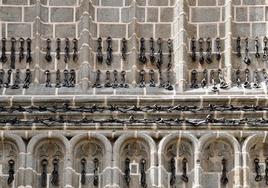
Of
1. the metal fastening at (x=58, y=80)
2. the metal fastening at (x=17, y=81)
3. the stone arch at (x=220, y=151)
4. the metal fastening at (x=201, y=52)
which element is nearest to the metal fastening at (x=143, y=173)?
the stone arch at (x=220, y=151)

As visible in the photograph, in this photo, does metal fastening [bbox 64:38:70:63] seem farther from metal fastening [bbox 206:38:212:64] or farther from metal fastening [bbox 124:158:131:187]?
metal fastening [bbox 206:38:212:64]

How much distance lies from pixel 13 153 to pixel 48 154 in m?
0.48

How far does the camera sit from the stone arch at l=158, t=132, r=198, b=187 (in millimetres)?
23609

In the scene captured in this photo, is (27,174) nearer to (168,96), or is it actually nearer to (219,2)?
(168,96)

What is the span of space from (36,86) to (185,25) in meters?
2.30

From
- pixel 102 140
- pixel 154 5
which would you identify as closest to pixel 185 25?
pixel 154 5

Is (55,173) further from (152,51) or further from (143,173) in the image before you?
(152,51)

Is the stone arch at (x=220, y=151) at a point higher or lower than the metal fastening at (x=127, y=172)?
higher

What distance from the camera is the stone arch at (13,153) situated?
930 inches

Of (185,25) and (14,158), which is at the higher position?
(185,25)

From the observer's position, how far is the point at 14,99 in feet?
79.1

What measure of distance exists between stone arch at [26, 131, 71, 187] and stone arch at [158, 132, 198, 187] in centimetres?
128

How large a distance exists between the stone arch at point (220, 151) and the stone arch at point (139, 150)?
2.15ft

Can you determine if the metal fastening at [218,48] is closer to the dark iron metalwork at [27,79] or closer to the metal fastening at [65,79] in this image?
the metal fastening at [65,79]
